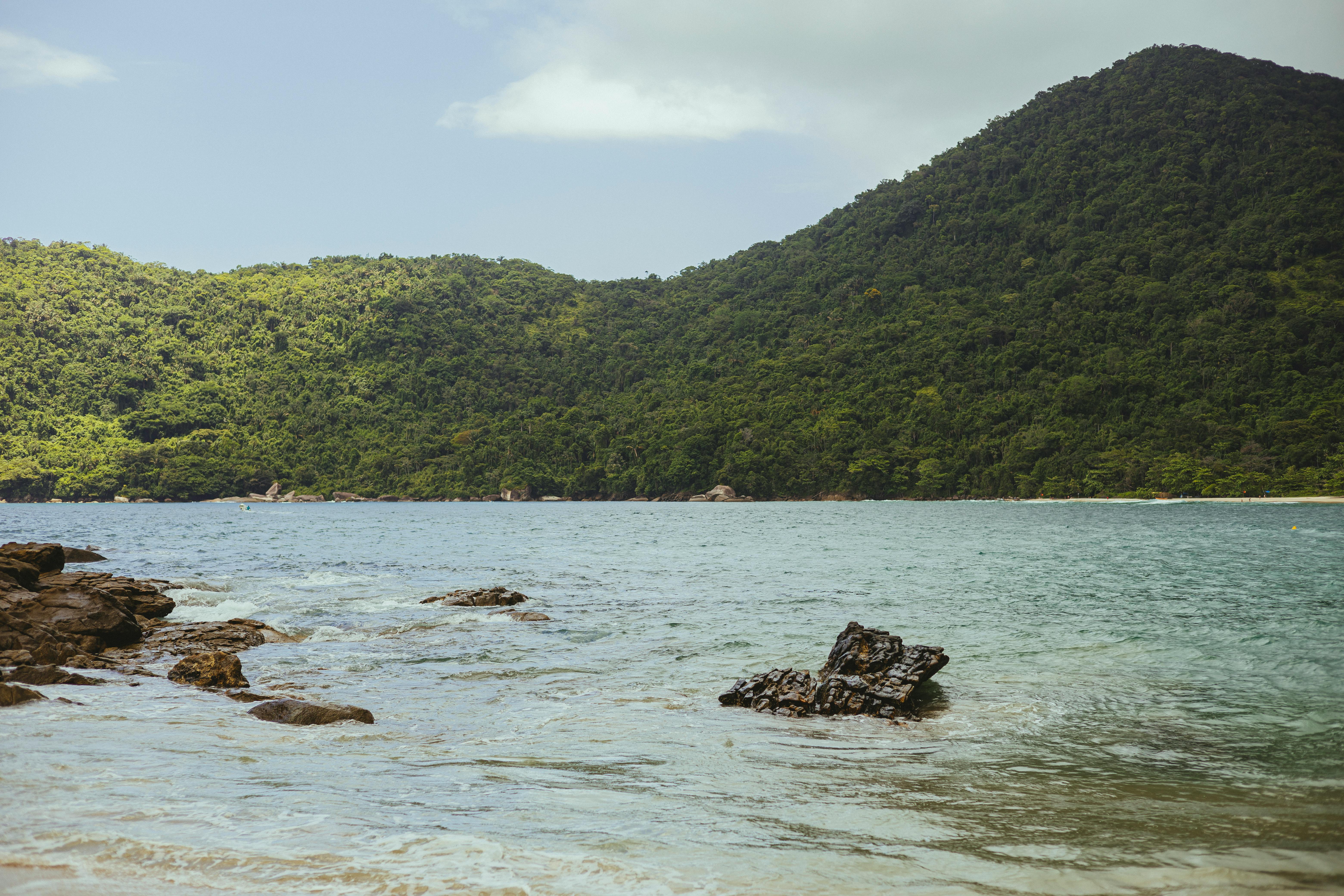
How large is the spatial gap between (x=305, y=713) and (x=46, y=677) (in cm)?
443

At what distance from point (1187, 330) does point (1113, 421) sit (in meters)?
18.8

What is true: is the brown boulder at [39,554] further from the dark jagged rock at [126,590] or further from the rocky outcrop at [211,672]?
the rocky outcrop at [211,672]

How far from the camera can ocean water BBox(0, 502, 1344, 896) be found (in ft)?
16.3

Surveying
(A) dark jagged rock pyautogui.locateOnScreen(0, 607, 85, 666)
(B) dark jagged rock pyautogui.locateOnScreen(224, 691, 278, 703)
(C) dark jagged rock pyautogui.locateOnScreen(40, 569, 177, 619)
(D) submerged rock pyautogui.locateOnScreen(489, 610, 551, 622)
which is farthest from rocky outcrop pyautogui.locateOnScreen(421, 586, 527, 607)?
(B) dark jagged rock pyautogui.locateOnScreen(224, 691, 278, 703)

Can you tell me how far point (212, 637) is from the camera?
617 inches

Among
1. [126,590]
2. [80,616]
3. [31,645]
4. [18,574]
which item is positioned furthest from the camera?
[126,590]

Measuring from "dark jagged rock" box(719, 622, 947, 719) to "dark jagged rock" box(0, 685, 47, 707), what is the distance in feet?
27.3

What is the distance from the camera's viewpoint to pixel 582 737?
8992 mm

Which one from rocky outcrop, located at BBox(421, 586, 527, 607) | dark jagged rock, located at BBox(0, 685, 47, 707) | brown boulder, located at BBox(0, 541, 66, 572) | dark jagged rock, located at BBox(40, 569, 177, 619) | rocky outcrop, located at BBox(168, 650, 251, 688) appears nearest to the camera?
dark jagged rock, located at BBox(0, 685, 47, 707)

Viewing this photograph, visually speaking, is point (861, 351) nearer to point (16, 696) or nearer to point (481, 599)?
point (481, 599)

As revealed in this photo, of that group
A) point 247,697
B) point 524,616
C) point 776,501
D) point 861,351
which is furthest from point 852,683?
point 861,351

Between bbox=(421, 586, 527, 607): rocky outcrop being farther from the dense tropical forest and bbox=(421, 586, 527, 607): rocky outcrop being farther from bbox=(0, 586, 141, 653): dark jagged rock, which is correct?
the dense tropical forest

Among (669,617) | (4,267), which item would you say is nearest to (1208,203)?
(669,617)

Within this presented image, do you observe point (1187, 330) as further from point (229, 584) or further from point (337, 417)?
point (337, 417)
